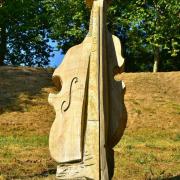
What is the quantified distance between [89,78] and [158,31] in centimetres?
2166

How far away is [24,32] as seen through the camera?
36438 mm

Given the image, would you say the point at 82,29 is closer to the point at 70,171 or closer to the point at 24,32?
the point at 24,32

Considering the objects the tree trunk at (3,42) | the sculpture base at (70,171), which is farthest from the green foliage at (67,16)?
the sculpture base at (70,171)

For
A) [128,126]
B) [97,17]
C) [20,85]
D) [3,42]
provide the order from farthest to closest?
[3,42] → [20,85] → [128,126] → [97,17]

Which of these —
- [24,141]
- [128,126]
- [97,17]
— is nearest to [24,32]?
[128,126]

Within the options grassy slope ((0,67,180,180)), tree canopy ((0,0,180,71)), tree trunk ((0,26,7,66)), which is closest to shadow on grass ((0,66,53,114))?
grassy slope ((0,67,180,180))

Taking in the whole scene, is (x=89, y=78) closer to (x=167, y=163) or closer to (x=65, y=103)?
(x=65, y=103)

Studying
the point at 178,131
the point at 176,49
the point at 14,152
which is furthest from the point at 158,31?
the point at 14,152

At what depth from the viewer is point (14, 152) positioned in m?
13.1

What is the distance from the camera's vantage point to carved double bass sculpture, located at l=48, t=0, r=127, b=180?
834cm

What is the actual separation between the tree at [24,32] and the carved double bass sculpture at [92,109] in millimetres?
25227

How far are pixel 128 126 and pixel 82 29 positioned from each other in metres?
15.0

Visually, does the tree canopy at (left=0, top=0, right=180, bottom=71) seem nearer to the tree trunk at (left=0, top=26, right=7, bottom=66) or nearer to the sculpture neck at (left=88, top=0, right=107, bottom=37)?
the tree trunk at (left=0, top=26, right=7, bottom=66)

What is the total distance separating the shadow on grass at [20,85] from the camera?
69.1 ft
